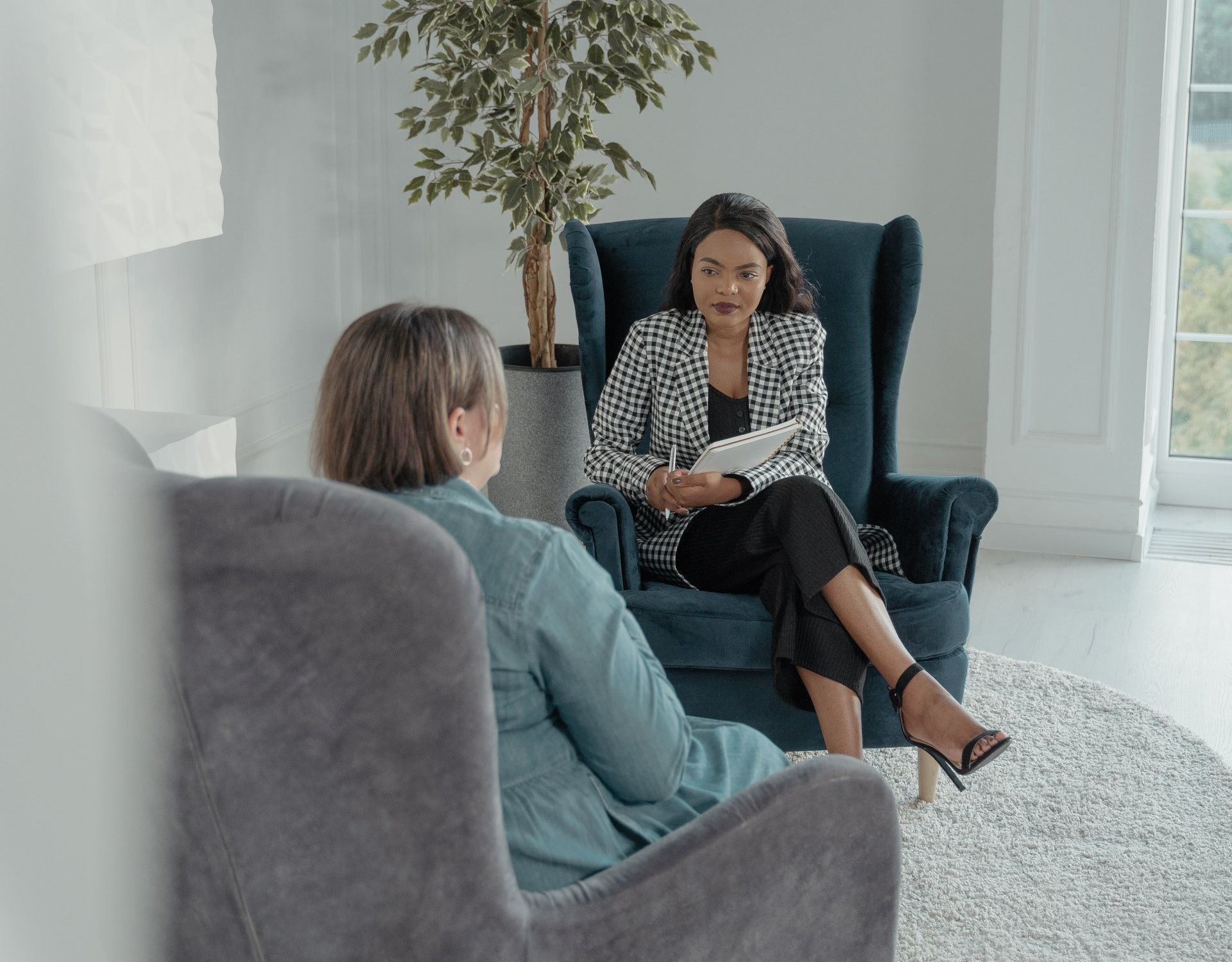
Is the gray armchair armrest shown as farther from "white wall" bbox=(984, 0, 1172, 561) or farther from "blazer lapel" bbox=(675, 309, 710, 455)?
"white wall" bbox=(984, 0, 1172, 561)

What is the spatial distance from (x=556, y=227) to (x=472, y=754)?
3323 mm

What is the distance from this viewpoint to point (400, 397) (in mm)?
1101

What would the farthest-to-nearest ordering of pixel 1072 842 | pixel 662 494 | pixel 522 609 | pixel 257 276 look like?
pixel 257 276 < pixel 662 494 < pixel 1072 842 < pixel 522 609

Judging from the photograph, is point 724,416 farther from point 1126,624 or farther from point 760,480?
point 1126,624

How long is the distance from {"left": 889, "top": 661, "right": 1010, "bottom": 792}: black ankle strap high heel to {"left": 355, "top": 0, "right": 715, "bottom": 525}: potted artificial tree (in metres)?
1.62

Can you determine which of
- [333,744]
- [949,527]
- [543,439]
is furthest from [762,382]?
[333,744]

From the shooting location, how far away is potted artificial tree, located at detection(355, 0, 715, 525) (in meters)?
3.19

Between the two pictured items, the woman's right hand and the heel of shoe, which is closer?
the heel of shoe

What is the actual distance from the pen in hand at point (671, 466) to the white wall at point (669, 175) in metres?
1.35

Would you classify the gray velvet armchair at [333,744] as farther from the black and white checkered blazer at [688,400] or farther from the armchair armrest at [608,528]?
the black and white checkered blazer at [688,400]

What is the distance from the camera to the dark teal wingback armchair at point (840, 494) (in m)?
2.12

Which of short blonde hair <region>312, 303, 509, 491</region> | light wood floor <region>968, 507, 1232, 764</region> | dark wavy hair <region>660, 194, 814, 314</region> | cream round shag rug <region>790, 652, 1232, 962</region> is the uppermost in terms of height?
dark wavy hair <region>660, 194, 814, 314</region>

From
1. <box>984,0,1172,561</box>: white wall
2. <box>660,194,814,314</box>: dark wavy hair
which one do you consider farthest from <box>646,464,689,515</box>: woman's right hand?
<box>984,0,1172,561</box>: white wall

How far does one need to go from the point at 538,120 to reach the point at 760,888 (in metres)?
2.69
